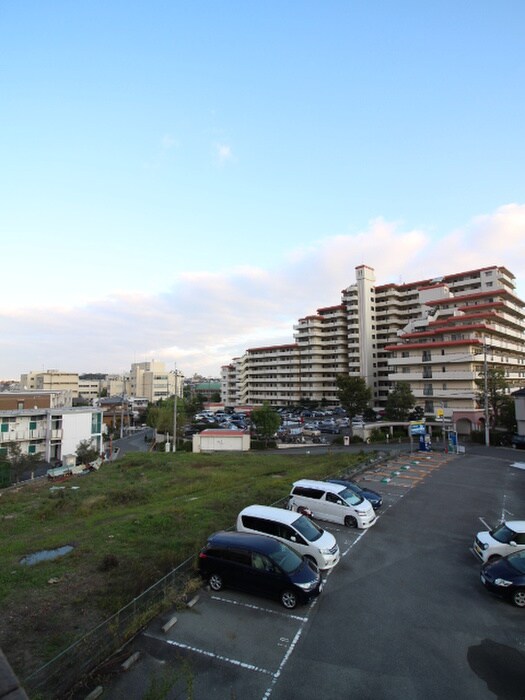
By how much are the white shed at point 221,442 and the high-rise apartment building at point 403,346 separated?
2670 cm

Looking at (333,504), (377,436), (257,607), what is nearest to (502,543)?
(333,504)

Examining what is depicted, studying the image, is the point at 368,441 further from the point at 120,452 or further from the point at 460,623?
the point at 460,623

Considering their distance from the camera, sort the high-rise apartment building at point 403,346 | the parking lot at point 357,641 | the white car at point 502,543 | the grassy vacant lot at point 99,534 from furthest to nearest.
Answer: the high-rise apartment building at point 403,346
the white car at point 502,543
the grassy vacant lot at point 99,534
the parking lot at point 357,641

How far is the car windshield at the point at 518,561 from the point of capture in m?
10.1

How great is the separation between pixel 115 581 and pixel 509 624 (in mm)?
9942

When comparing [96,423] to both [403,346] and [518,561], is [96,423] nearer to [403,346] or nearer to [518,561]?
[403,346]

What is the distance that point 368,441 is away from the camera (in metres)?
47.3

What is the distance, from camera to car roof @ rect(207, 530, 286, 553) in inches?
403

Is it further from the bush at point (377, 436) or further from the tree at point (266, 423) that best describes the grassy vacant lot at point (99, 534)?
the bush at point (377, 436)

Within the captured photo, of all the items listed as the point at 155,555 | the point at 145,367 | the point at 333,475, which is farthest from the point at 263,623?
the point at 145,367

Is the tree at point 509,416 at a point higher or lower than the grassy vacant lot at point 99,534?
higher

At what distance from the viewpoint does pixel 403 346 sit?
59.9 m

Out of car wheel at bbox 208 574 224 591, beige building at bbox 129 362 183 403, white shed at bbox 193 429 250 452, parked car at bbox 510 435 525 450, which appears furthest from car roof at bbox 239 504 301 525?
beige building at bbox 129 362 183 403

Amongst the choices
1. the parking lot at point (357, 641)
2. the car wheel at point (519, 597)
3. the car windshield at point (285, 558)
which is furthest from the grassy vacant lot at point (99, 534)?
the car wheel at point (519, 597)
